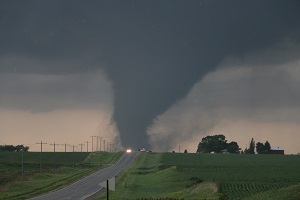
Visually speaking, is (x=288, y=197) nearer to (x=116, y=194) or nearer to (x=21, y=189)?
(x=116, y=194)

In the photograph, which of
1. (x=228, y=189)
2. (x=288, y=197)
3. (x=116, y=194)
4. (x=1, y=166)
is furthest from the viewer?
(x=1, y=166)

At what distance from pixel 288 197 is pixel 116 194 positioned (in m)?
38.3

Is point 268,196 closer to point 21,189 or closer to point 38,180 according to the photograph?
point 21,189

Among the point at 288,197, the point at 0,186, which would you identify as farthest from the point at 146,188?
the point at 288,197

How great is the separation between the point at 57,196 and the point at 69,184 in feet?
86.5

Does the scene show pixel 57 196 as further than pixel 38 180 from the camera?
No

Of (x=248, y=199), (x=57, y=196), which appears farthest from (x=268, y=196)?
(x=57, y=196)

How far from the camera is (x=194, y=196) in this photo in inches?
2852

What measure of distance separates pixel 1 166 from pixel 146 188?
9593cm

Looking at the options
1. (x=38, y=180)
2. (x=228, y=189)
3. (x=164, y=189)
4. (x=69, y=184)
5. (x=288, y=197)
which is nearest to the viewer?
(x=288, y=197)

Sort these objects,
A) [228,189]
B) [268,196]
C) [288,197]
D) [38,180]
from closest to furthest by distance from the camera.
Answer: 1. [288,197]
2. [268,196]
3. [228,189]
4. [38,180]

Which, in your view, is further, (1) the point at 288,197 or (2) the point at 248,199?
(2) the point at 248,199

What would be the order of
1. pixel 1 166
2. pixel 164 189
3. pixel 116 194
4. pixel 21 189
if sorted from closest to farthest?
pixel 116 194, pixel 164 189, pixel 21 189, pixel 1 166

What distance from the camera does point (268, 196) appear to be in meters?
A: 57.9
